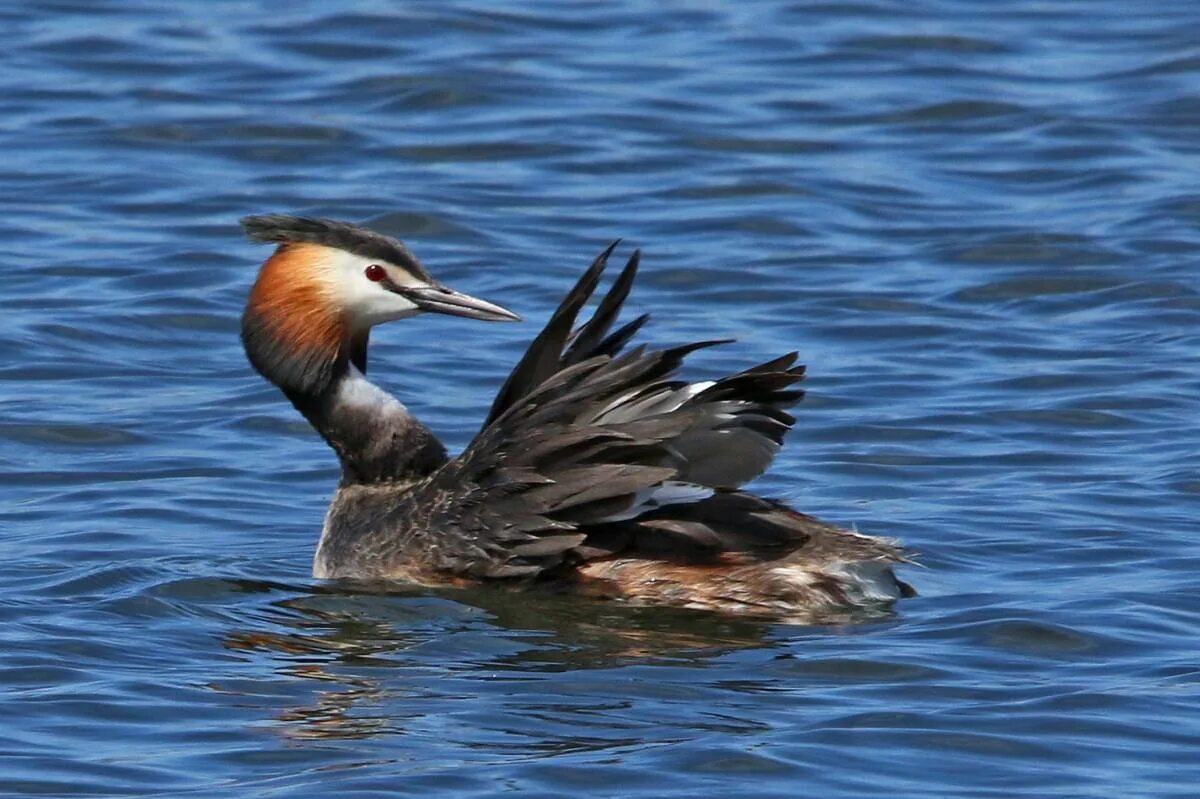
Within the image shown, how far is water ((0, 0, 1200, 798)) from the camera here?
7.17 meters

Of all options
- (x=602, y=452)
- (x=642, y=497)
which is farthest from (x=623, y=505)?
(x=602, y=452)

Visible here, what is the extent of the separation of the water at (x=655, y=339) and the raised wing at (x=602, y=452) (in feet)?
0.79

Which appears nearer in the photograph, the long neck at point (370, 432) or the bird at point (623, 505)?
the bird at point (623, 505)

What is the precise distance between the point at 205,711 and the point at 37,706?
1.66 feet

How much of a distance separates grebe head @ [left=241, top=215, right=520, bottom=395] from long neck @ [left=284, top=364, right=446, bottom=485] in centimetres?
7

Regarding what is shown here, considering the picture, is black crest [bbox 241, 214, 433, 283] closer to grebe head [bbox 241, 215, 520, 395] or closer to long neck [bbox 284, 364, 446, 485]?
grebe head [bbox 241, 215, 520, 395]

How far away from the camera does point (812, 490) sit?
1019 cm

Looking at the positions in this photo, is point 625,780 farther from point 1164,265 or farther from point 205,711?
point 1164,265

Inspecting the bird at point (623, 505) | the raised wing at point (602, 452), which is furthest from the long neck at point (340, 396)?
the raised wing at point (602, 452)

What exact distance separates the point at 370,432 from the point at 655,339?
3.20m

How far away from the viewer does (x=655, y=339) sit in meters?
12.3

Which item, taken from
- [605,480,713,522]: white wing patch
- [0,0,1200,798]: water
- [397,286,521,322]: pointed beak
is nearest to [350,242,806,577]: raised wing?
[605,480,713,522]: white wing patch

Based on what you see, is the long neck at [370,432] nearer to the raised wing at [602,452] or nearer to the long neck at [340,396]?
the long neck at [340,396]

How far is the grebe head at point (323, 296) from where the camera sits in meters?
9.09
